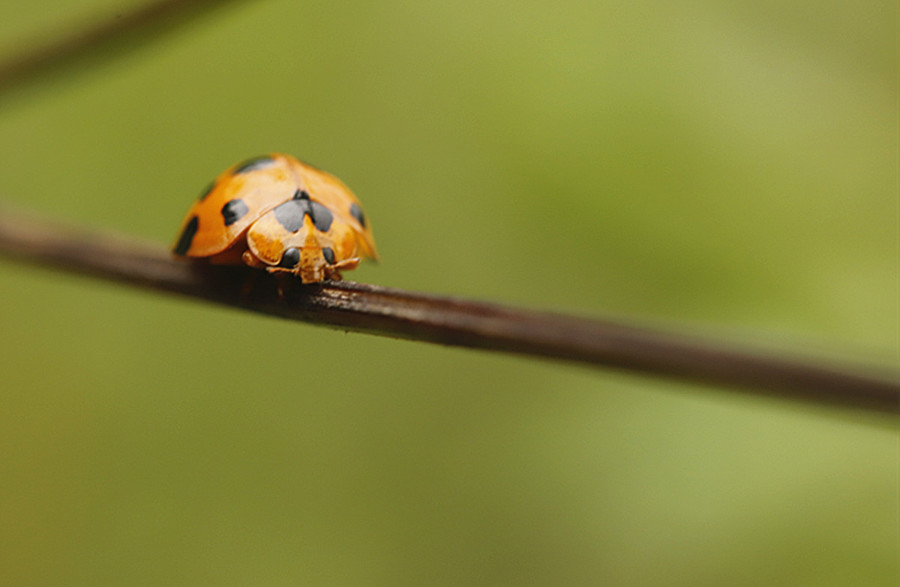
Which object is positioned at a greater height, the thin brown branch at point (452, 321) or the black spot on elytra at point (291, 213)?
the black spot on elytra at point (291, 213)

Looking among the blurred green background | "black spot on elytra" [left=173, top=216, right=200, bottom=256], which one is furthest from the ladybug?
the blurred green background

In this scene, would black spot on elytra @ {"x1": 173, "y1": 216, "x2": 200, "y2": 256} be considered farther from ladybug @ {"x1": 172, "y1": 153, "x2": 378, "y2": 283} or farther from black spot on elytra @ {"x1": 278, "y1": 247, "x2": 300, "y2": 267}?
black spot on elytra @ {"x1": 278, "y1": 247, "x2": 300, "y2": 267}

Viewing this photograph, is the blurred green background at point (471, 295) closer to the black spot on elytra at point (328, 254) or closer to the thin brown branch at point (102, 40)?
the thin brown branch at point (102, 40)

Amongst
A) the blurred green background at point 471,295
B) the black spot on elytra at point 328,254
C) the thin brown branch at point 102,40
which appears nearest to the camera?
the thin brown branch at point 102,40

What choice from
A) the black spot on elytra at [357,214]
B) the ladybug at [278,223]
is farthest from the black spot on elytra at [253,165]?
the black spot on elytra at [357,214]

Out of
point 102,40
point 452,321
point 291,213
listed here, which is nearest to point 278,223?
point 291,213

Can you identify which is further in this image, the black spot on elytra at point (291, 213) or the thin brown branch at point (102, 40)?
the black spot on elytra at point (291, 213)
